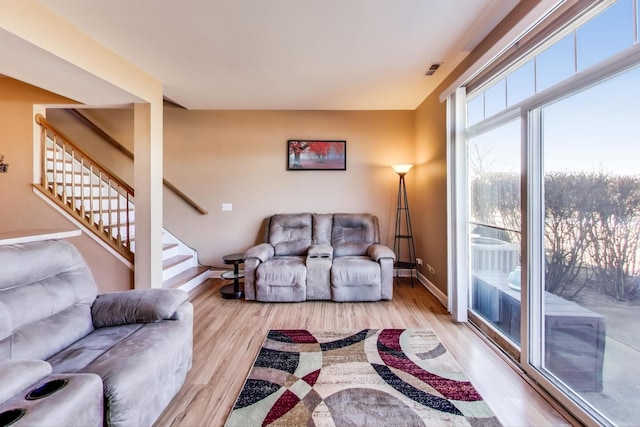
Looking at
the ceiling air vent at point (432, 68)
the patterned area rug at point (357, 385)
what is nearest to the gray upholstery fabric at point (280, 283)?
the patterned area rug at point (357, 385)

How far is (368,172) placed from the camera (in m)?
4.24

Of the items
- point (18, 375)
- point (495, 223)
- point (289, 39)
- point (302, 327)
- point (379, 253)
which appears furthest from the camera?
point (379, 253)

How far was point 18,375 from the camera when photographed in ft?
3.38

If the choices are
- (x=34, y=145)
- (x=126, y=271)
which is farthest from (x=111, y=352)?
(x=34, y=145)

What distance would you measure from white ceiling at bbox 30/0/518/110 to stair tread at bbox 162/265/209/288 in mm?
2484

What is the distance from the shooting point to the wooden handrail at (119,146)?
404cm

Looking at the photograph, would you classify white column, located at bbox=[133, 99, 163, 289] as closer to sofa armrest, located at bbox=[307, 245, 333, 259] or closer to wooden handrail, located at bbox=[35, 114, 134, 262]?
wooden handrail, located at bbox=[35, 114, 134, 262]

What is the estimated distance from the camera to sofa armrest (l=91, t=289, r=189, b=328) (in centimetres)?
179

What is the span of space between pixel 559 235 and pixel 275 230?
315 centimetres

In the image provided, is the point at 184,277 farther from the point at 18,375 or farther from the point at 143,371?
the point at 18,375

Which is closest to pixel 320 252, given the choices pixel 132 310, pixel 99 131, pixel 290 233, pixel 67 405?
pixel 290 233

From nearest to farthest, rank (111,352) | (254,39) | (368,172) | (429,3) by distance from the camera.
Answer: (111,352) < (429,3) < (254,39) < (368,172)

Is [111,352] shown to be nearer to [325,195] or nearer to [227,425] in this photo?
[227,425]

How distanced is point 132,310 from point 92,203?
2494mm
